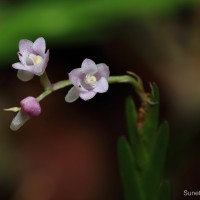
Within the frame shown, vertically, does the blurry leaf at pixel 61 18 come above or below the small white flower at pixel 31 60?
above

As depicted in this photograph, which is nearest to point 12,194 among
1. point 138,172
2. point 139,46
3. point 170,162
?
point 170,162

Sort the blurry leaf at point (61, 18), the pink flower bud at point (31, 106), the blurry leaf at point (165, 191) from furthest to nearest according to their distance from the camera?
the blurry leaf at point (61, 18)
the blurry leaf at point (165, 191)
the pink flower bud at point (31, 106)

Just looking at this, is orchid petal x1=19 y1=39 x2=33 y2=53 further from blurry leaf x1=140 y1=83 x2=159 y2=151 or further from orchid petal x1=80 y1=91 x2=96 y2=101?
blurry leaf x1=140 y1=83 x2=159 y2=151

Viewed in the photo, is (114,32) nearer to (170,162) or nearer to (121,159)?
(170,162)

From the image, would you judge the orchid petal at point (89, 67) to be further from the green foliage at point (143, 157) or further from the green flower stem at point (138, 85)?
the green foliage at point (143, 157)

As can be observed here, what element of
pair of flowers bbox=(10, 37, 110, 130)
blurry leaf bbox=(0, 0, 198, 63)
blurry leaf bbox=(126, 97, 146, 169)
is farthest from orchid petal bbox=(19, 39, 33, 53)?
blurry leaf bbox=(0, 0, 198, 63)

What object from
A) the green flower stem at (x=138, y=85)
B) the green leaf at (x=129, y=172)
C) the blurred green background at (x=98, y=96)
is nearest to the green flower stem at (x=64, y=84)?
the green flower stem at (x=138, y=85)

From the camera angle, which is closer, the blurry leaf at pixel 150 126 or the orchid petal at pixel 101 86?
the orchid petal at pixel 101 86

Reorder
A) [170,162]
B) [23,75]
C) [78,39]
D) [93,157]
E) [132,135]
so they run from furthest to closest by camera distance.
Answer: [93,157]
[78,39]
[170,162]
[132,135]
[23,75]
